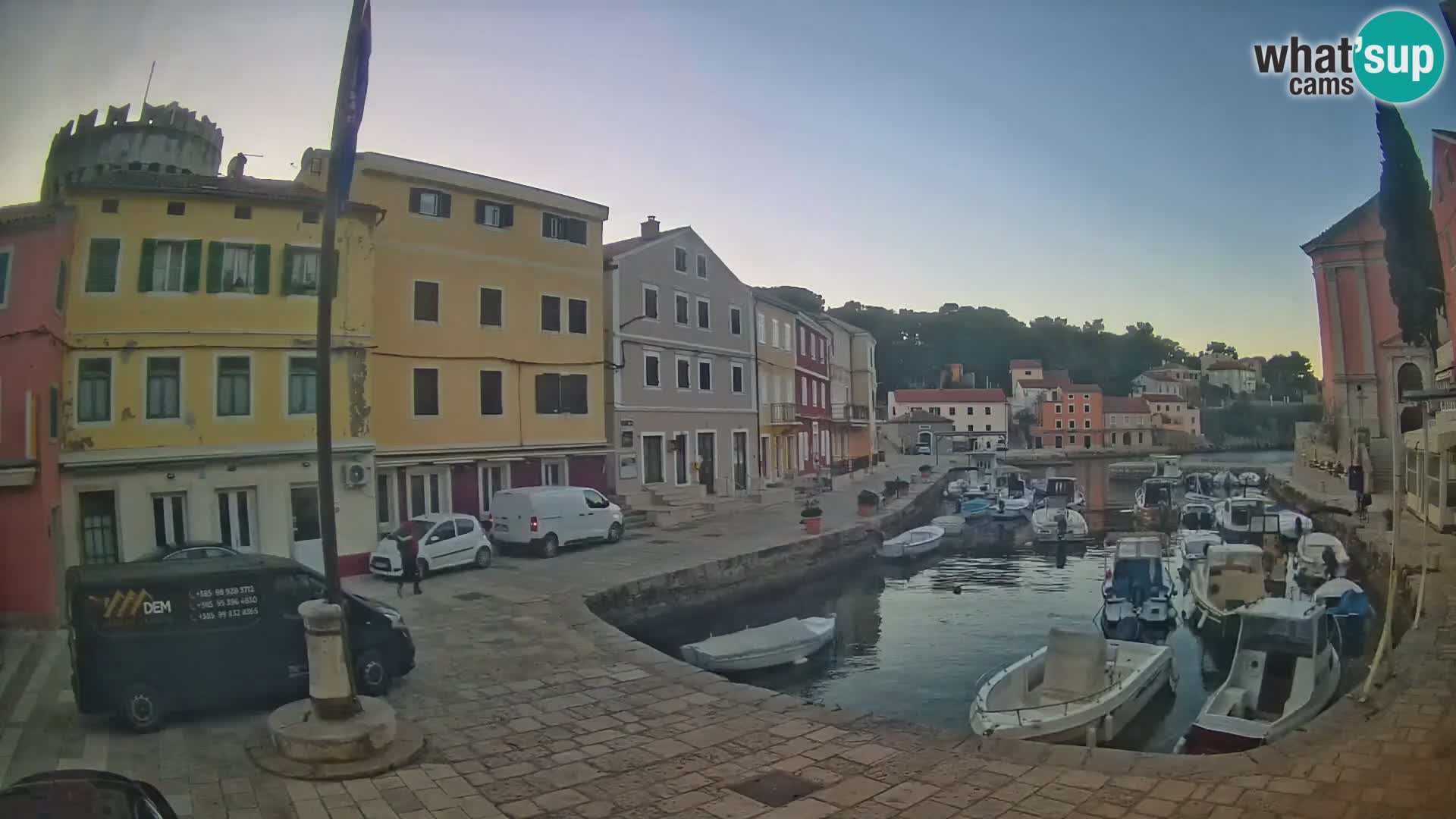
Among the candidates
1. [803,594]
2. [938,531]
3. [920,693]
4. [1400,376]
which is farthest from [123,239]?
[938,531]

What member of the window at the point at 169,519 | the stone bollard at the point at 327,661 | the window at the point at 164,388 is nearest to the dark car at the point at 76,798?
the window at the point at 169,519

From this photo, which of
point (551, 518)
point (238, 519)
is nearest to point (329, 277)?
point (238, 519)

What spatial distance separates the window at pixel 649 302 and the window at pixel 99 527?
20.1 metres

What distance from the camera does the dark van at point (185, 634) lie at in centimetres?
560

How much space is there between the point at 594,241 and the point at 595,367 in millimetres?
1576

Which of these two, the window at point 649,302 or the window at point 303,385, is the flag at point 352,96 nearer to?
the window at point 303,385

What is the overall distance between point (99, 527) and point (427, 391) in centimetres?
281

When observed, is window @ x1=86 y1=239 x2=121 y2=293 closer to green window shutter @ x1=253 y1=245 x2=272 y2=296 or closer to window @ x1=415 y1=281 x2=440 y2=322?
green window shutter @ x1=253 y1=245 x2=272 y2=296

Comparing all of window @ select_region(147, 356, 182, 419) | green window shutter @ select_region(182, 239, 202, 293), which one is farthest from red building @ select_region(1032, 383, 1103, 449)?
window @ select_region(147, 356, 182, 419)

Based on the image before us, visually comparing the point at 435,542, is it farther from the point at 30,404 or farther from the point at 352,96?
the point at 352,96

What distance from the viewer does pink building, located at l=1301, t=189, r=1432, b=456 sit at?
6.72m

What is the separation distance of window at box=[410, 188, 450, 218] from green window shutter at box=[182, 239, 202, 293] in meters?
2.07

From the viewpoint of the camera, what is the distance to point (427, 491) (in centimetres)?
776

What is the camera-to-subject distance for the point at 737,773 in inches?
257
